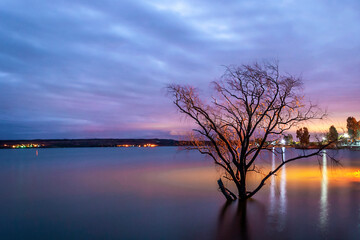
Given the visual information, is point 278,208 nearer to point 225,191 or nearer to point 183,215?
point 225,191

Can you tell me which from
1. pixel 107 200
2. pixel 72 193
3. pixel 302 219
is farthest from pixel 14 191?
pixel 302 219

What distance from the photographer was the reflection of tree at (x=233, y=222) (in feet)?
41.5

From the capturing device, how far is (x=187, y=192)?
23859 millimetres

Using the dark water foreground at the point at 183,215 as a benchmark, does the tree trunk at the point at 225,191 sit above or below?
above

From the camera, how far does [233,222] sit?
14328 mm

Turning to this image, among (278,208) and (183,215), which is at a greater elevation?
(278,208)

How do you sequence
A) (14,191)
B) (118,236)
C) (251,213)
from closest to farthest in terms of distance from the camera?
(118,236) < (251,213) < (14,191)

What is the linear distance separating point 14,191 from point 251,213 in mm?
20549

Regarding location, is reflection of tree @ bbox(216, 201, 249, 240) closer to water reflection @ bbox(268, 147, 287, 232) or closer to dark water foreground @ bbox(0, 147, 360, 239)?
dark water foreground @ bbox(0, 147, 360, 239)

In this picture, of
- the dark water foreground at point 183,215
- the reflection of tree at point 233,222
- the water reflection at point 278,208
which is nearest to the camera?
the reflection of tree at point 233,222

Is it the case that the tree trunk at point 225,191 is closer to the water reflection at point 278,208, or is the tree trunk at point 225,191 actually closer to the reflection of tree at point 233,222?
the reflection of tree at point 233,222

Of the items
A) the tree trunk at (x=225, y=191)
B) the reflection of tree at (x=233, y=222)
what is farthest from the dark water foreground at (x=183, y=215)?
the tree trunk at (x=225, y=191)

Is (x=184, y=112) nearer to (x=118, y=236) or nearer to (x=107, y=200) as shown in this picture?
(x=118, y=236)

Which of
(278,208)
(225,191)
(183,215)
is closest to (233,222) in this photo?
(183,215)
